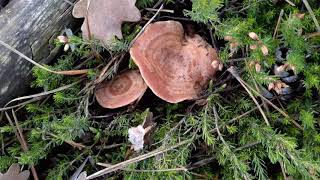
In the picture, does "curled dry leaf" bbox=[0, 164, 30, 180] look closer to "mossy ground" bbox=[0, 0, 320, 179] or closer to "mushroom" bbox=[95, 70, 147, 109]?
"mossy ground" bbox=[0, 0, 320, 179]

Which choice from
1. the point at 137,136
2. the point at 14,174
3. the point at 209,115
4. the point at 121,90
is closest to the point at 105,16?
the point at 121,90

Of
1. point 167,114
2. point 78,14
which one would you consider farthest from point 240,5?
point 78,14

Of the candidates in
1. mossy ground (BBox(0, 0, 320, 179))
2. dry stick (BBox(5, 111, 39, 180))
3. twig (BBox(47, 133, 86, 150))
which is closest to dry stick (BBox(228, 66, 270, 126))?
mossy ground (BBox(0, 0, 320, 179))

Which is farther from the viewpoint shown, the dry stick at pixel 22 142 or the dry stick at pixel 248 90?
the dry stick at pixel 22 142

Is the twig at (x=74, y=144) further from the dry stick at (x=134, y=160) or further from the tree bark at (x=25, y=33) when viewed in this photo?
the tree bark at (x=25, y=33)

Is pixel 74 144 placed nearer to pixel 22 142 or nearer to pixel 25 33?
pixel 22 142

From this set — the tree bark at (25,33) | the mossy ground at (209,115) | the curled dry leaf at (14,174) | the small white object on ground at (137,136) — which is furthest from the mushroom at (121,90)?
the curled dry leaf at (14,174)
